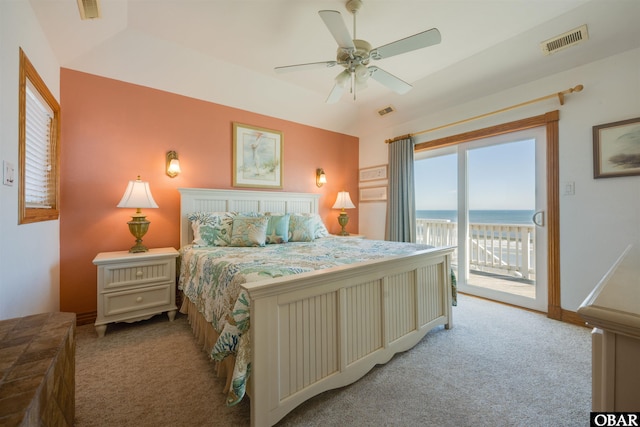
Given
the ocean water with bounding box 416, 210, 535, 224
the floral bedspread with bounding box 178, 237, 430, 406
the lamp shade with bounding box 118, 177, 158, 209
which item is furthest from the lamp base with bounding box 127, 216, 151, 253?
the ocean water with bounding box 416, 210, 535, 224

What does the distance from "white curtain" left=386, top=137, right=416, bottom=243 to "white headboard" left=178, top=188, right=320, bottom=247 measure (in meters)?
1.20

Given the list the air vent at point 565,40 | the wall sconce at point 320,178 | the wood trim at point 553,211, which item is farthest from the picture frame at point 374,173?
the air vent at point 565,40

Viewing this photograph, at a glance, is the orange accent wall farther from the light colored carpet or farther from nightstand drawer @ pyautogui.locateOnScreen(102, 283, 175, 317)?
the light colored carpet

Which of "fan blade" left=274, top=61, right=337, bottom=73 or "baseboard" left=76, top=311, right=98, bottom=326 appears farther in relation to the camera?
"baseboard" left=76, top=311, right=98, bottom=326

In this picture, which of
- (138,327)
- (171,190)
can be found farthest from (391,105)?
(138,327)

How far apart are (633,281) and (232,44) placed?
3168 mm

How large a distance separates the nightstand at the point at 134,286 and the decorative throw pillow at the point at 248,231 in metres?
0.61

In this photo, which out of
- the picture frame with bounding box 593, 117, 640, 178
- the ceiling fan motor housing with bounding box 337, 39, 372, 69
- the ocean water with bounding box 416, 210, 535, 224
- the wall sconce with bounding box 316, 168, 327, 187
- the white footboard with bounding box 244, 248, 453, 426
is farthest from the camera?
the wall sconce with bounding box 316, 168, 327, 187

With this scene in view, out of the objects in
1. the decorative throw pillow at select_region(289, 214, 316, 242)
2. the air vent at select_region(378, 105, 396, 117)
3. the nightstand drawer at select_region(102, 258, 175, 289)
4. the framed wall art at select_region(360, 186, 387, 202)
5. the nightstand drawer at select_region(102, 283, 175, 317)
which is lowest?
the nightstand drawer at select_region(102, 283, 175, 317)

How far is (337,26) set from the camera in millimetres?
1637

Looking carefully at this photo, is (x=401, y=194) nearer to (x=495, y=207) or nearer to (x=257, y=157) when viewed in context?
(x=495, y=207)

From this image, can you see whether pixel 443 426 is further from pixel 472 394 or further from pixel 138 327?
pixel 138 327

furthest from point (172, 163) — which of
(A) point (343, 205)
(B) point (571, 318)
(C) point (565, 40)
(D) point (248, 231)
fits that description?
(B) point (571, 318)

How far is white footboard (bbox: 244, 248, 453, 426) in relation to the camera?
1.23m
